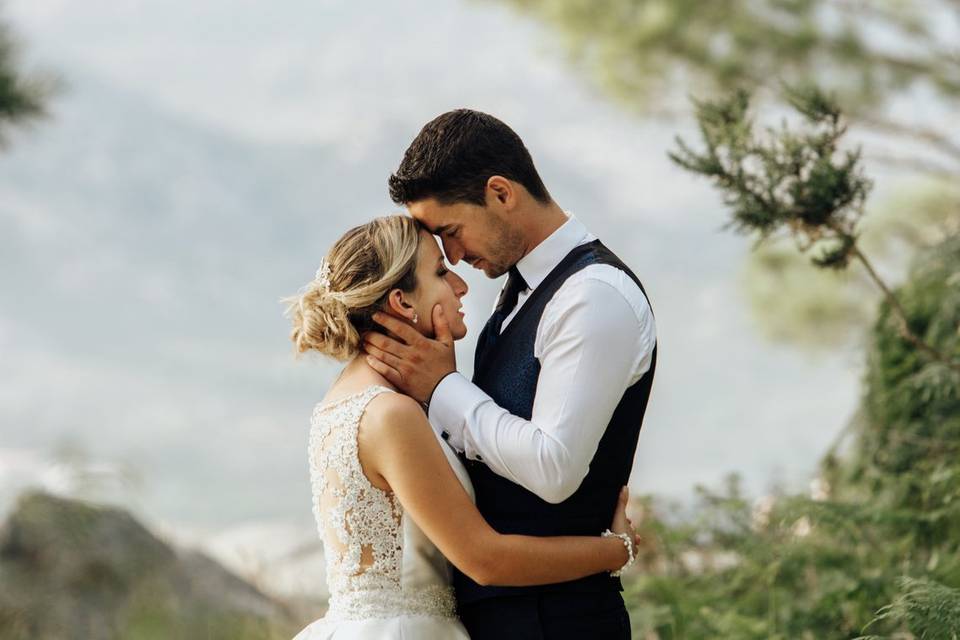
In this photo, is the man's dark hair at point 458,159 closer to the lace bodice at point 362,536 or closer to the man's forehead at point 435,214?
the man's forehead at point 435,214

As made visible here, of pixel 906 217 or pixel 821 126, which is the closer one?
pixel 821 126

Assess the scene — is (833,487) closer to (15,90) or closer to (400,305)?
(400,305)

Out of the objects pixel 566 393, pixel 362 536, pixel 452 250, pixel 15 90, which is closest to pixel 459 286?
pixel 452 250

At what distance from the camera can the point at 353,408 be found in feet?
8.72

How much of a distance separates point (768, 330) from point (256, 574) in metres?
5.29

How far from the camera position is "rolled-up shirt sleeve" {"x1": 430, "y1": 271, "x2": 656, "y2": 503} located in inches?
98.3

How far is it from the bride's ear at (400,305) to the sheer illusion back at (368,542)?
20cm

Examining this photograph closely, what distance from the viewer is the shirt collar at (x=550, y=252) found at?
2840 mm

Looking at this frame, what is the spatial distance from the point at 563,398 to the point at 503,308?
1.62ft

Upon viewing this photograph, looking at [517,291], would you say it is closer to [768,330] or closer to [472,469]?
[472,469]

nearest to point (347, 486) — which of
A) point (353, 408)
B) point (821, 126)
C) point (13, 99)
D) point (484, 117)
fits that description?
point (353, 408)

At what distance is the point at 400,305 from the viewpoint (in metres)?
2.75

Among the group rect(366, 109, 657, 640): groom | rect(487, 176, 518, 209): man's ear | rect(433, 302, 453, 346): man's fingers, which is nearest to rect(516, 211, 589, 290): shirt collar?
rect(366, 109, 657, 640): groom

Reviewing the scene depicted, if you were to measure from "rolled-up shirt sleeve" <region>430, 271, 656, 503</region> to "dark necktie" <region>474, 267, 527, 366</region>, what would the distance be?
0.25 meters
